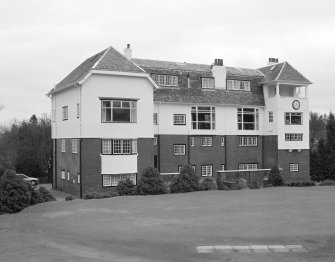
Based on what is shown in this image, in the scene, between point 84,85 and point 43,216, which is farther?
point 84,85

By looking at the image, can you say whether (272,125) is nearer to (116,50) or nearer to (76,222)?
(116,50)

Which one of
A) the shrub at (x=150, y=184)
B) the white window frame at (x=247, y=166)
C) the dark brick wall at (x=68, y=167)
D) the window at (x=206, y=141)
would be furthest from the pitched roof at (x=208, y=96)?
the shrub at (x=150, y=184)

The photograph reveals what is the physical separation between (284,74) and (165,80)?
1268cm

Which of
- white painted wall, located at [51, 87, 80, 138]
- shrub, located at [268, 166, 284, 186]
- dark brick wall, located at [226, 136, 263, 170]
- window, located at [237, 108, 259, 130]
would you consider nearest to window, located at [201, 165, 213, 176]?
dark brick wall, located at [226, 136, 263, 170]

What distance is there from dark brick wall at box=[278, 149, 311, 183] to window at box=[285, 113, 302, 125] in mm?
3008

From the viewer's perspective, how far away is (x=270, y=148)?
1853 inches

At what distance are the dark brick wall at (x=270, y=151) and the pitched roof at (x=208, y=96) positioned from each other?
12.7 ft

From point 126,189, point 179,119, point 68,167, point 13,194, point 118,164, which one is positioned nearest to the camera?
point 13,194

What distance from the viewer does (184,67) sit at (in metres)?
47.1

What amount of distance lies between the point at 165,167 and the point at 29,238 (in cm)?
2730

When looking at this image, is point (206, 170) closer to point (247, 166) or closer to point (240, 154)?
point (240, 154)

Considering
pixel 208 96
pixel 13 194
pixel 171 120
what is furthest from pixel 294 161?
pixel 13 194

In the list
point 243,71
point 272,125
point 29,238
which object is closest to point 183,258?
point 29,238

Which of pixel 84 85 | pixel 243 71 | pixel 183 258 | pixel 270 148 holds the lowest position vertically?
pixel 183 258
